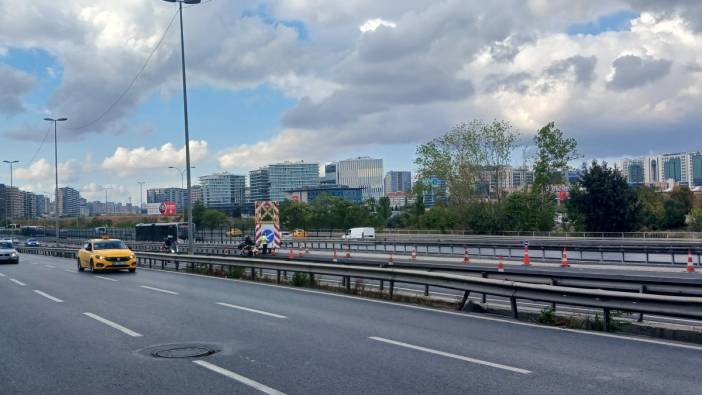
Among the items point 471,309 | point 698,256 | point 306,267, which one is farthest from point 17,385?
point 698,256

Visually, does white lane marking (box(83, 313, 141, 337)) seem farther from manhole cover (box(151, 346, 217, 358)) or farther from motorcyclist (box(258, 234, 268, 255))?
motorcyclist (box(258, 234, 268, 255))

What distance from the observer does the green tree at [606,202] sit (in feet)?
213

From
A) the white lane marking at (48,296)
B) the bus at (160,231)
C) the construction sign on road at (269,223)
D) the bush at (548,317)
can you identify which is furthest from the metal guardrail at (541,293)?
the bus at (160,231)

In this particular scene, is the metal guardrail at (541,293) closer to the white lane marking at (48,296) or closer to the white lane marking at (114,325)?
the white lane marking at (114,325)

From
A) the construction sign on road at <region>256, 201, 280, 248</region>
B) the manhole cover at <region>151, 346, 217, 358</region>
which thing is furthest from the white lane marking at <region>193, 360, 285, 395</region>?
the construction sign on road at <region>256, 201, 280, 248</region>

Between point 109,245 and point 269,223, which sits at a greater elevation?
point 269,223

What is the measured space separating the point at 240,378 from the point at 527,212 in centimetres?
6932

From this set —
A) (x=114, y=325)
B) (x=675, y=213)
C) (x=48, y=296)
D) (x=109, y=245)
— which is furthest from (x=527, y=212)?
(x=114, y=325)

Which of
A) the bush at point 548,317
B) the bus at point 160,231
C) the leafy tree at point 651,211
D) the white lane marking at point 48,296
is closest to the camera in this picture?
the bush at point 548,317

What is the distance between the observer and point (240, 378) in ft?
27.5

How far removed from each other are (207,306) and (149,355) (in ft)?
20.3

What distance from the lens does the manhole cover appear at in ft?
32.5

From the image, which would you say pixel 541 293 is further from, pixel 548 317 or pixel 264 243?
pixel 264 243

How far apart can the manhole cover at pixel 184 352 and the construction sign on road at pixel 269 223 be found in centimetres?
2570
